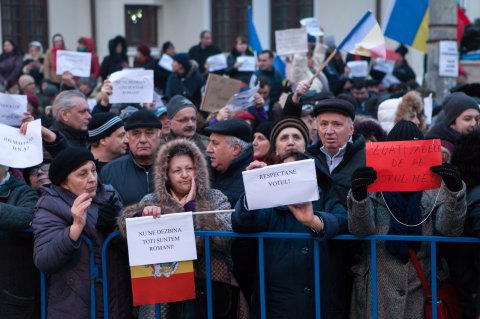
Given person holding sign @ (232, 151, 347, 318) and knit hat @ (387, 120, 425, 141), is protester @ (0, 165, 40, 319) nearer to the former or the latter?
person holding sign @ (232, 151, 347, 318)

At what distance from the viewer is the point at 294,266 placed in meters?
4.83

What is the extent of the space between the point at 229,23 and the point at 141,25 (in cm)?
233

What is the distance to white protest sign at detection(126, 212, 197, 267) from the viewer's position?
15.8 feet

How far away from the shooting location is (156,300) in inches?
193

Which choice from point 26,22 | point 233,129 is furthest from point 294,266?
point 26,22

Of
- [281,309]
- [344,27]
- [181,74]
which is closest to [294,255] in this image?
[281,309]

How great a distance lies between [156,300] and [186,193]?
0.68 metres

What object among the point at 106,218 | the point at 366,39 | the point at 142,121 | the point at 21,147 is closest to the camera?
the point at 106,218

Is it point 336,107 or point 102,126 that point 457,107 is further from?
point 102,126

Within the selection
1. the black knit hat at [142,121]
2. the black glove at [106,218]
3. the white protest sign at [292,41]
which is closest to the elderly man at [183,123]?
the black knit hat at [142,121]

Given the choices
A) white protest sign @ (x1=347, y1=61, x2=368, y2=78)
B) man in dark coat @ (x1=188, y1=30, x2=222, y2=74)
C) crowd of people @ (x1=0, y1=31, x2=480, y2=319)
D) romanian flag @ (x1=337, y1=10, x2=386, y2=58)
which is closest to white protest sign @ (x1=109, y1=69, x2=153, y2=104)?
romanian flag @ (x1=337, y1=10, x2=386, y2=58)

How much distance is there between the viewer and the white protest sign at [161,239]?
480 cm

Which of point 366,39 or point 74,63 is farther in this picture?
point 74,63

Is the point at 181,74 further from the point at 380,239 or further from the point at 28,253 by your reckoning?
the point at 380,239
